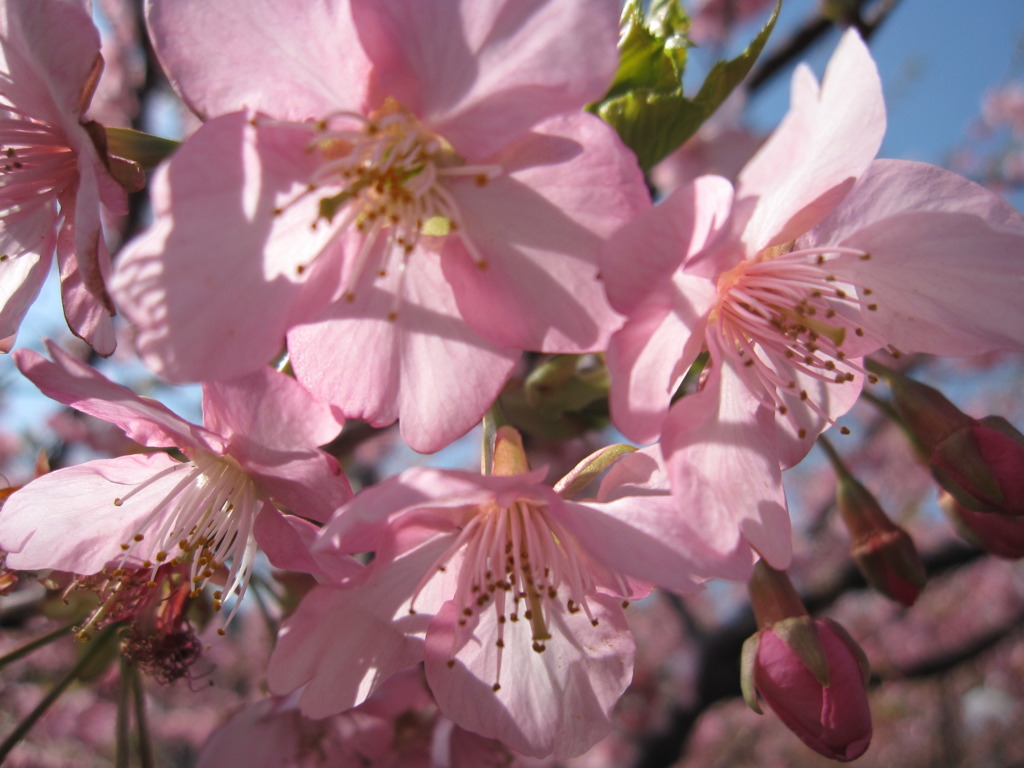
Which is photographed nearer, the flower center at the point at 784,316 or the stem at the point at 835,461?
the flower center at the point at 784,316

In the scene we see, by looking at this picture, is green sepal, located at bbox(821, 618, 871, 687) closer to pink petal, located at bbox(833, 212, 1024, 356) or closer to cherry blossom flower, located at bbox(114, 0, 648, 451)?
pink petal, located at bbox(833, 212, 1024, 356)

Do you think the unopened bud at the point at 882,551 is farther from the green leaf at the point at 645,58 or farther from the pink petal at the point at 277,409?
the pink petal at the point at 277,409

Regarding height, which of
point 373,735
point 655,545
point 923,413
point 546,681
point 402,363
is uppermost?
point 402,363

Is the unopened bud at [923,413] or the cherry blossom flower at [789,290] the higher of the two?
the cherry blossom flower at [789,290]

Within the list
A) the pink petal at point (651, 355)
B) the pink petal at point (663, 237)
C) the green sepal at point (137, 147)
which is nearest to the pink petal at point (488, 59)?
the pink petal at point (663, 237)

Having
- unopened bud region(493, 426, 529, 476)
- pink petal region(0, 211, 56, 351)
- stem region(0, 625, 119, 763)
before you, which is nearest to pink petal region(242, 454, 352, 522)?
unopened bud region(493, 426, 529, 476)

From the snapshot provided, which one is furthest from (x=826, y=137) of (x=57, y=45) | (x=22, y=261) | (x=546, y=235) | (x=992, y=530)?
(x=22, y=261)

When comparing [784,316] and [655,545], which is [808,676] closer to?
[655,545]

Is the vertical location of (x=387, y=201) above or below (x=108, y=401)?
above
